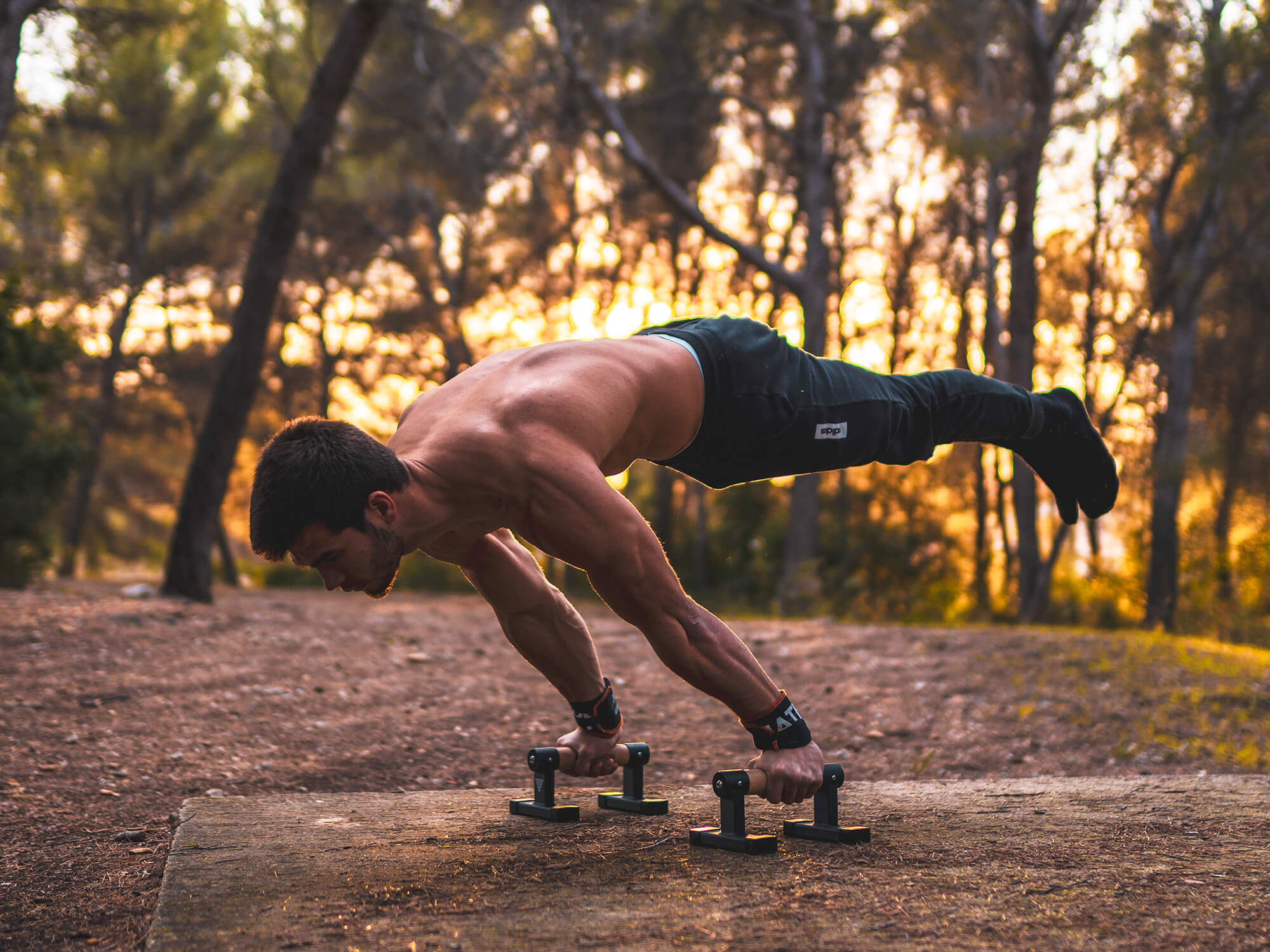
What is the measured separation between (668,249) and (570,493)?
17.3 metres

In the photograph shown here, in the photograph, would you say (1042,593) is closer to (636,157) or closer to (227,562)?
(636,157)

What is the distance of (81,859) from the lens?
2.47 m

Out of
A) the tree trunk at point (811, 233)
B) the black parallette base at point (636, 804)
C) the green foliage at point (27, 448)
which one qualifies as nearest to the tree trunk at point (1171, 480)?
the tree trunk at point (811, 233)

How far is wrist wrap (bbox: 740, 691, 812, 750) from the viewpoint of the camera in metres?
2.22

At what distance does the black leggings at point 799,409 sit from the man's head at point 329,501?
0.79m

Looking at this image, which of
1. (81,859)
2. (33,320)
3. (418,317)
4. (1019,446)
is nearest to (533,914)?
(81,859)

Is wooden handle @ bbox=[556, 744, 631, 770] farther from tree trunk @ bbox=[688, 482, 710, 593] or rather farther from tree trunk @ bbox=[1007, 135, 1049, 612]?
tree trunk @ bbox=[688, 482, 710, 593]

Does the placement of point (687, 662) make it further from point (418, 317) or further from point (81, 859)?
point (418, 317)

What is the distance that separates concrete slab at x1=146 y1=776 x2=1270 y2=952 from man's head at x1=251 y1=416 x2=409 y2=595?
62cm

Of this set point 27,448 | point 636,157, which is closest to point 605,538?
point 27,448

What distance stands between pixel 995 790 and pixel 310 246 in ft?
56.3

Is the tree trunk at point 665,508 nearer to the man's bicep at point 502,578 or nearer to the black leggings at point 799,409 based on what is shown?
the black leggings at point 799,409

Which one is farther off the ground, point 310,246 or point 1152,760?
point 310,246

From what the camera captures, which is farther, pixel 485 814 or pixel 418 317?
pixel 418 317
